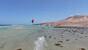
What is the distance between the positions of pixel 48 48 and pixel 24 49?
1566 millimetres

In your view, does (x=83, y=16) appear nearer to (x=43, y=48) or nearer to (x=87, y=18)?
(x=87, y=18)

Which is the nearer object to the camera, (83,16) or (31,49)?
(31,49)

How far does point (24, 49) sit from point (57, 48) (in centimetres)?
217

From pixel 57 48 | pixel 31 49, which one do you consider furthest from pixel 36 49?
pixel 57 48

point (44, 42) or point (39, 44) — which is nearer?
point (39, 44)

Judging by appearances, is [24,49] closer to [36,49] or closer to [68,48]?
[36,49]

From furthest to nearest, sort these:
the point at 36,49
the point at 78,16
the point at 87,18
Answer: the point at 78,16
the point at 87,18
the point at 36,49

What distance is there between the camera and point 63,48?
12141 millimetres

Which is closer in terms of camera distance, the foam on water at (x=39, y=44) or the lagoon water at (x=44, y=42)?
the foam on water at (x=39, y=44)

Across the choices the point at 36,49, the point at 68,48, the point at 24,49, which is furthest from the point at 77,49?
the point at 24,49

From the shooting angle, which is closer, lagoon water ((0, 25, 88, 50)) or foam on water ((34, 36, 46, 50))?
foam on water ((34, 36, 46, 50))

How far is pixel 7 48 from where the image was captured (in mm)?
12305

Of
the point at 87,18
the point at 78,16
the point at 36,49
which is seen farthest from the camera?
the point at 78,16

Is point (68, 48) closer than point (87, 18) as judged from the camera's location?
Yes
